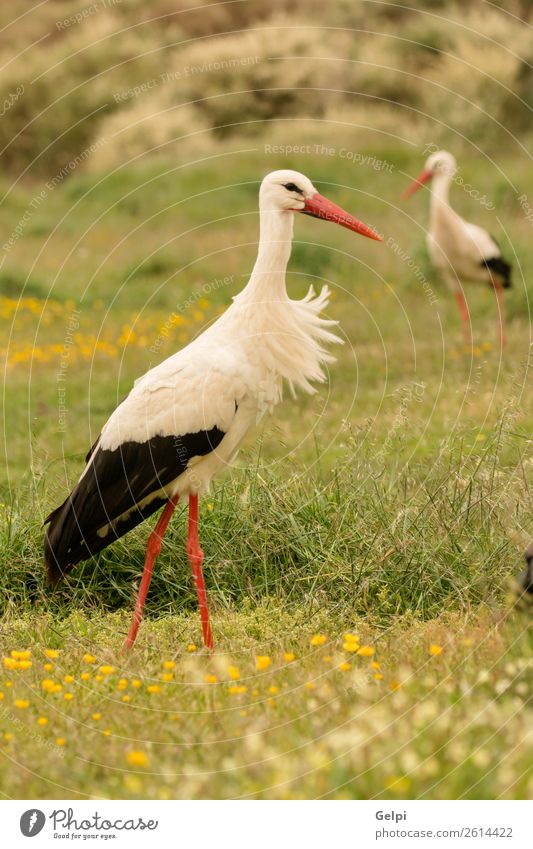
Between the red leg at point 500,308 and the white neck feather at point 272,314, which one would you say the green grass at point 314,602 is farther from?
the white neck feather at point 272,314

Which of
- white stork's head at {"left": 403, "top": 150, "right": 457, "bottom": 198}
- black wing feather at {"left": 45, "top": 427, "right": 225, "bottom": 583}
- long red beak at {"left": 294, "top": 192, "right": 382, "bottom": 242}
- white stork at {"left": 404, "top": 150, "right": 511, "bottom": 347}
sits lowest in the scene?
black wing feather at {"left": 45, "top": 427, "right": 225, "bottom": 583}

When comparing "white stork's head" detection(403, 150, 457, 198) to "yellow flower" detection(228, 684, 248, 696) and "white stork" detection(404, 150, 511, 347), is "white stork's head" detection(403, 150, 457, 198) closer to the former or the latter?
"white stork" detection(404, 150, 511, 347)

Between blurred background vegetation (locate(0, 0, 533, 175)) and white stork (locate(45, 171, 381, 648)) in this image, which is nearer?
white stork (locate(45, 171, 381, 648))

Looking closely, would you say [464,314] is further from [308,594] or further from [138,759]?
[138,759]

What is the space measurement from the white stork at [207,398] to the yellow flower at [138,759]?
1262mm

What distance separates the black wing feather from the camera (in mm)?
5020

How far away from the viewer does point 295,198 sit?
5.04 meters

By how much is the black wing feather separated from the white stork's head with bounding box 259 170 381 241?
3.24 ft

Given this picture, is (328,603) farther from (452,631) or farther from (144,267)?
(144,267)

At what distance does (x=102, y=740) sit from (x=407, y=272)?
931cm

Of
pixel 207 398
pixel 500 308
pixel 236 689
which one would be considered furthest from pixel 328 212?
pixel 500 308

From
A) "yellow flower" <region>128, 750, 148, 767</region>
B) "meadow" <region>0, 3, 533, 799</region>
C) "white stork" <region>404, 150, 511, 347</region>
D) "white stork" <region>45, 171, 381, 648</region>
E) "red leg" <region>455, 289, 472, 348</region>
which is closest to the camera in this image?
"yellow flower" <region>128, 750, 148, 767</region>

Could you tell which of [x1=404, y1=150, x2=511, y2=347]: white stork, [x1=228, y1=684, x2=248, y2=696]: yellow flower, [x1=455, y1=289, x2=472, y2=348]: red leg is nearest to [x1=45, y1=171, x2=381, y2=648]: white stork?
[x1=228, y1=684, x2=248, y2=696]: yellow flower

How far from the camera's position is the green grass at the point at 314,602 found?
3.58 metres
